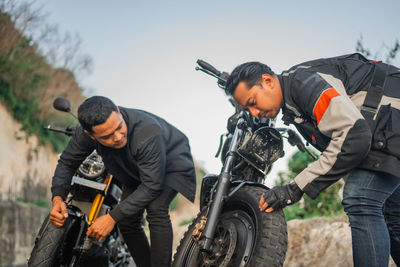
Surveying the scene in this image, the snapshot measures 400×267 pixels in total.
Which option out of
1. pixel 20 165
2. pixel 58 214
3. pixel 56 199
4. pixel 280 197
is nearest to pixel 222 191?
pixel 280 197

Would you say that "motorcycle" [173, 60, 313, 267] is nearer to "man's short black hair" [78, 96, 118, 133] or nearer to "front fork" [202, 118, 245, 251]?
"front fork" [202, 118, 245, 251]

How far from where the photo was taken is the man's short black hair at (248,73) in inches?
83.5

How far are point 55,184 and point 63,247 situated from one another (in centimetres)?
49

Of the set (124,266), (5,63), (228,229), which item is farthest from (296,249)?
(5,63)

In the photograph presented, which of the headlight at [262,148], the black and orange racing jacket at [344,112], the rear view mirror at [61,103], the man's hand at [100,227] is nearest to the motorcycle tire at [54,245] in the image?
the man's hand at [100,227]

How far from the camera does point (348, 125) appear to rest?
1737 millimetres

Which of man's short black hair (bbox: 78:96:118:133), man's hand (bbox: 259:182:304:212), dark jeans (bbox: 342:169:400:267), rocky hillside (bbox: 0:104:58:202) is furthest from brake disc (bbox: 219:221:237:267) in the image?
rocky hillside (bbox: 0:104:58:202)

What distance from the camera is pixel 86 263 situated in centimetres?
285

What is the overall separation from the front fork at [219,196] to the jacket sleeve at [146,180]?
1.68ft

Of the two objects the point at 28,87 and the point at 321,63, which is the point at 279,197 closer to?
the point at 321,63

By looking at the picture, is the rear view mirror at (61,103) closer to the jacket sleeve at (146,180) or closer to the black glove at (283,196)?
the jacket sleeve at (146,180)

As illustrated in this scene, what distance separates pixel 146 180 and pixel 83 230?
0.68 metres

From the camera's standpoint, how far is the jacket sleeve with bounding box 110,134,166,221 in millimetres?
2617

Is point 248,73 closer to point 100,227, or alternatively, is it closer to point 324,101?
point 324,101
